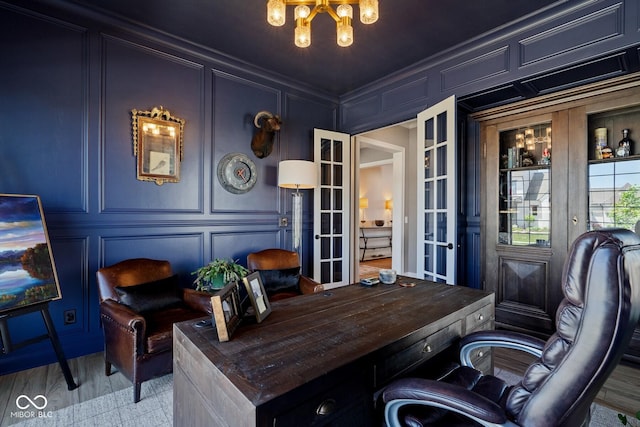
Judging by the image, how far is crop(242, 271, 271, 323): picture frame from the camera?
1.33 metres

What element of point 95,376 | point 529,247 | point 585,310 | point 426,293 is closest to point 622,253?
point 585,310

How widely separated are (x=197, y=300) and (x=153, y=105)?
190 cm

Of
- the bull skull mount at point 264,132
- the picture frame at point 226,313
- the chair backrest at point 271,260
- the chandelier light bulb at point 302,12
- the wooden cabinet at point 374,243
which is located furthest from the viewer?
the wooden cabinet at point 374,243

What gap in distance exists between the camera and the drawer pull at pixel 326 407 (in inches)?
36.6

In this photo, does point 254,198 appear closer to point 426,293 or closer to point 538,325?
point 426,293

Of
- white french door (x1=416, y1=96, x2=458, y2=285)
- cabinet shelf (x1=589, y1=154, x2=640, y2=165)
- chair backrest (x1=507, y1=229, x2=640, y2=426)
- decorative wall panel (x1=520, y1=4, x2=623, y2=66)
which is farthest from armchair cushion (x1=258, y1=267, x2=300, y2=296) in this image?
decorative wall panel (x1=520, y1=4, x2=623, y2=66)

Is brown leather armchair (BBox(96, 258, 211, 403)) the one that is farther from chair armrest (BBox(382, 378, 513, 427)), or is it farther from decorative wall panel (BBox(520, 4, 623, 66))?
decorative wall panel (BBox(520, 4, 623, 66))

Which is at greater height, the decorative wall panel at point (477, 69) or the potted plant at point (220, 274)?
the decorative wall panel at point (477, 69)

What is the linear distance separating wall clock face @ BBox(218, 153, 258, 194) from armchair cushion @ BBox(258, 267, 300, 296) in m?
1.07

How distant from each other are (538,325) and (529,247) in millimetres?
689

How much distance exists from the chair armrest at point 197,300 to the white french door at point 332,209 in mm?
1805

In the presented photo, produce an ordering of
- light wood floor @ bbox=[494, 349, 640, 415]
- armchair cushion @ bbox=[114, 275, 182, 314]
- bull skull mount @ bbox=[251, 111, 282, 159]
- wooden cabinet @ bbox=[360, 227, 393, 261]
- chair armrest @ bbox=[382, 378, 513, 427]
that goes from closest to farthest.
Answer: chair armrest @ bbox=[382, 378, 513, 427]
light wood floor @ bbox=[494, 349, 640, 415]
armchair cushion @ bbox=[114, 275, 182, 314]
bull skull mount @ bbox=[251, 111, 282, 159]
wooden cabinet @ bbox=[360, 227, 393, 261]

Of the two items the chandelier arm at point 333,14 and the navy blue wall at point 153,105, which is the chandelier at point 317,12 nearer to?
the chandelier arm at point 333,14

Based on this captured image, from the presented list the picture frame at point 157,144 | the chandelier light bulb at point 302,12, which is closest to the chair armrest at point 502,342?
the chandelier light bulb at point 302,12
